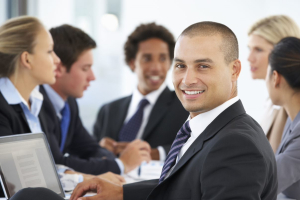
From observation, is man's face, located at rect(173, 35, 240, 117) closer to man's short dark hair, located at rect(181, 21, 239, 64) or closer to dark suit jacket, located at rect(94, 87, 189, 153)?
man's short dark hair, located at rect(181, 21, 239, 64)

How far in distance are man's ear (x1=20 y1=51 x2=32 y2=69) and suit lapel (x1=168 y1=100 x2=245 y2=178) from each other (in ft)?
4.32

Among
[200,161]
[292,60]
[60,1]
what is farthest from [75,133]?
[60,1]

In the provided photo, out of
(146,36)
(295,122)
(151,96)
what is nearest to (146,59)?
(146,36)

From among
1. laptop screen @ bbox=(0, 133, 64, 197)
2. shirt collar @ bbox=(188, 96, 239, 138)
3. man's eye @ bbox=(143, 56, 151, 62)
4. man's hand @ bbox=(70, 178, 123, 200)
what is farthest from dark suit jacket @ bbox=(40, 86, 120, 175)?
shirt collar @ bbox=(188, 96, 239, 138)

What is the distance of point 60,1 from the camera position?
5438mm

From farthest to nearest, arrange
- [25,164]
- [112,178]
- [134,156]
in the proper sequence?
[134,156], [112,178], [25,164]

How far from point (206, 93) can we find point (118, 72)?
17.1 feet

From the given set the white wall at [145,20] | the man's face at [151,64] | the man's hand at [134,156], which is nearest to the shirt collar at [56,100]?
the man's hand at [134,156]

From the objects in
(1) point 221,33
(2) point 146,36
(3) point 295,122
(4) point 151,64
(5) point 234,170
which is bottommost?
(3) point 295,122

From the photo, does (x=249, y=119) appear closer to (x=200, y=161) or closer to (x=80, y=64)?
(x=200, y=161)

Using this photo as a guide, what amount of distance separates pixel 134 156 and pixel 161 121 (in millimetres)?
622

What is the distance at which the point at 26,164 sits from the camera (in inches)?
74.3

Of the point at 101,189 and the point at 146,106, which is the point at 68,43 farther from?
the point at 101,189

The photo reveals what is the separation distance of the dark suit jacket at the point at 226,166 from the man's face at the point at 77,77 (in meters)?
1.69
